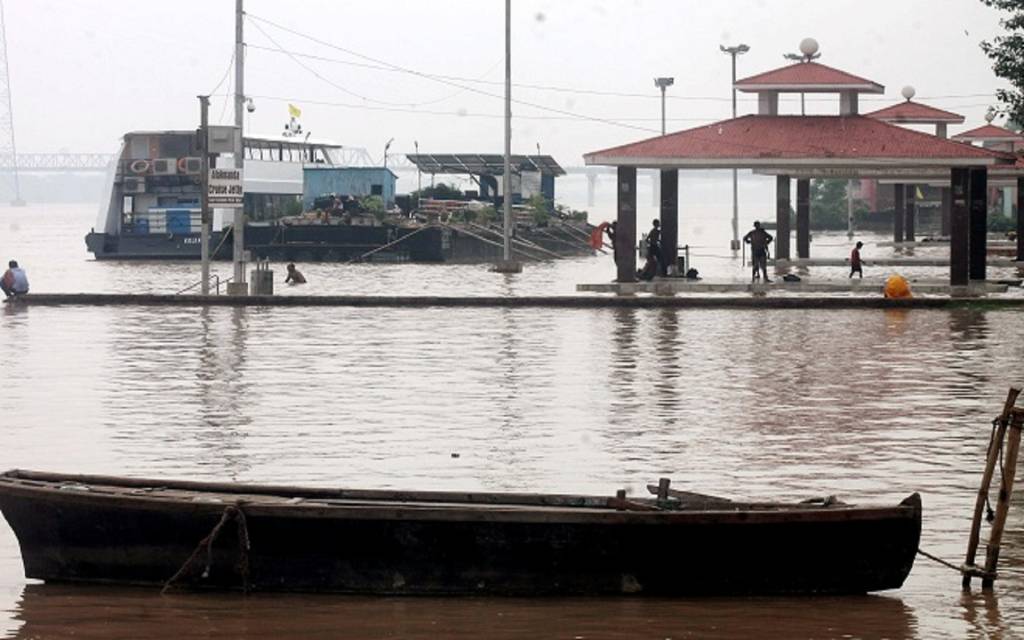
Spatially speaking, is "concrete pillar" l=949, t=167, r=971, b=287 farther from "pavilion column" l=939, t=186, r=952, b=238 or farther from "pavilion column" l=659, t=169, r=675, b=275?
"pavilion column" l=939, t=186, r=952, b=238

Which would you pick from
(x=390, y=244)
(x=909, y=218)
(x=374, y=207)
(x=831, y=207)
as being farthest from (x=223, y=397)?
(x=831, y=207)

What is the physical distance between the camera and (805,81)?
44.5 meters

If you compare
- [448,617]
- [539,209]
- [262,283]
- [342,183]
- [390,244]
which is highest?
[342,183]

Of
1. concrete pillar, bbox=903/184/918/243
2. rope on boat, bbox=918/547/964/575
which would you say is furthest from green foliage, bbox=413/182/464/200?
rope on boat, bbox=918/547/964/575

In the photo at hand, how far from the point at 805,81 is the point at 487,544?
35.1 metres

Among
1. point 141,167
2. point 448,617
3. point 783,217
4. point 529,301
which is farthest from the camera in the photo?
point 141,167

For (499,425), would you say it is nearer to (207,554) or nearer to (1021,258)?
(207,554)

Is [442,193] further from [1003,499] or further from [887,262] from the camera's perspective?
[1003,499]

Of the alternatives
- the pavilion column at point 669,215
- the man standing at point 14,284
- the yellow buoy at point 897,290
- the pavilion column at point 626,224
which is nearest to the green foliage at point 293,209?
the pavilion column at point 669,215

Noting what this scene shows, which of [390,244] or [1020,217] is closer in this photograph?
[1020,217]

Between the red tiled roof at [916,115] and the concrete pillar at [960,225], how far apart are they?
1976 cm

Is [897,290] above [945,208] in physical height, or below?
below

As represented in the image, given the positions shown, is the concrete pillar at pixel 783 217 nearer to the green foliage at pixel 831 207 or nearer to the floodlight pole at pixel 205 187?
the floodlight pole at pixel 205 187

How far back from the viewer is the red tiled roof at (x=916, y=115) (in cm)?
6246
